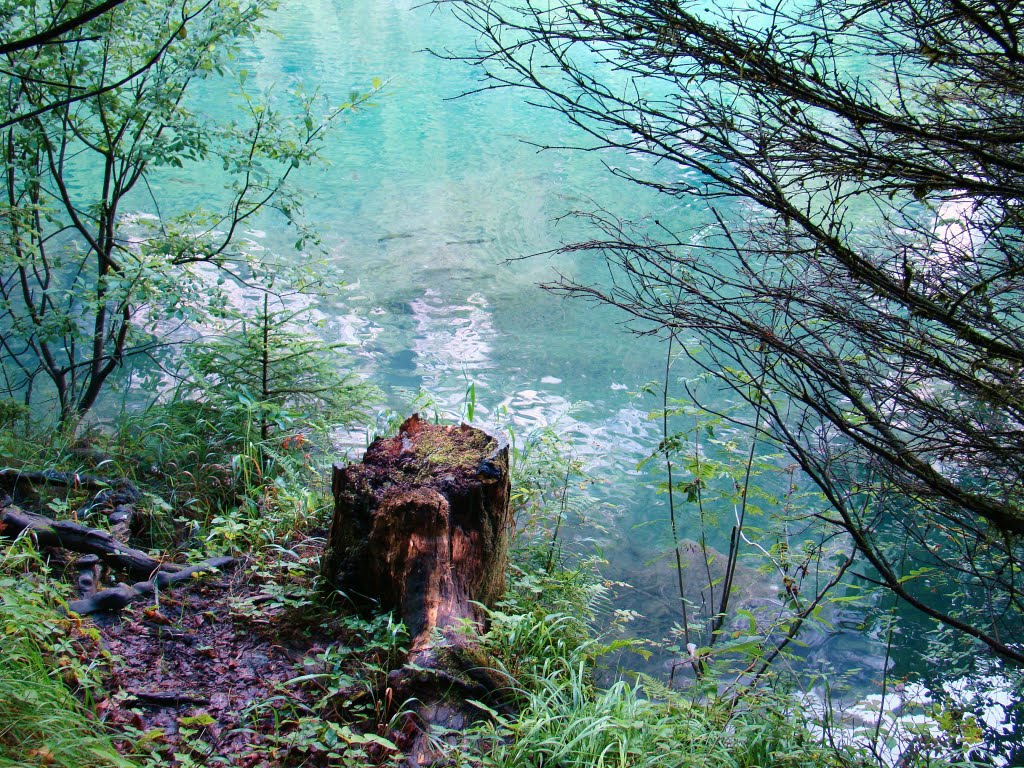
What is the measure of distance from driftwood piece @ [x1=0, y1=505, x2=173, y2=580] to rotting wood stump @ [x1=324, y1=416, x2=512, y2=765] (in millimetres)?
779

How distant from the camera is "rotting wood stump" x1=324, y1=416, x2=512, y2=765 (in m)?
2.94

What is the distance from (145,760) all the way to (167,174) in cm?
1102

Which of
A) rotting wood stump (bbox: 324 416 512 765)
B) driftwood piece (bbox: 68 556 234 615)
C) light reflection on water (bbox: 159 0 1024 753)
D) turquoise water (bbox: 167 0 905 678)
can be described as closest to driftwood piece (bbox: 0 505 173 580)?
driftwood piece (bbox: 68 556 234 615)

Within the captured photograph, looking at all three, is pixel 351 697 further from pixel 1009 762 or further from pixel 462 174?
pixel 462 174

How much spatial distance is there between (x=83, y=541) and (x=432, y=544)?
1513 millimetres

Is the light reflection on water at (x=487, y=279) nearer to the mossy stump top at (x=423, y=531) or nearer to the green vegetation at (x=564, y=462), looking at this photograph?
the green vegetation at (x=564, y=462)

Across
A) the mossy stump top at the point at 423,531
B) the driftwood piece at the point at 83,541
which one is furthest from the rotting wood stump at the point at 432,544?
the driftwood piece at the point at 83,541

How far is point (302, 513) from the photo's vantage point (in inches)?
157

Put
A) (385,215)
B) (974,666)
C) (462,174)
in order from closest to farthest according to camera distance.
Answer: (974,666) < (385,215) < (462,174)

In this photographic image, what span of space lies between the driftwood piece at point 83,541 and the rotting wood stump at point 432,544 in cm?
78

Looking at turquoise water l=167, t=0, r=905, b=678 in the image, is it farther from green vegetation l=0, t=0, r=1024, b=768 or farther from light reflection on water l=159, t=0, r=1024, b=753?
green vegetation l=0, t=0, r=1024, b=768

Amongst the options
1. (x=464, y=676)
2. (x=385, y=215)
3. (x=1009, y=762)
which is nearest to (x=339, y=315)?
(x=385, y=215)

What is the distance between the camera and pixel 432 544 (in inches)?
128

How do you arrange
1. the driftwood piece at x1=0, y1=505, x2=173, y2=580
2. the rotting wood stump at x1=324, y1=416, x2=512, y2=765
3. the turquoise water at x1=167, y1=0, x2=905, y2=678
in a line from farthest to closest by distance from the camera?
the turquoise water at x1=167, y1=0, x2=905, y2=678 → the driftwood piece at x1=0, y1=505, x2=173, y2=580 → the rotting wood stump at x1=324, y1=416, x2=512, y2=765
